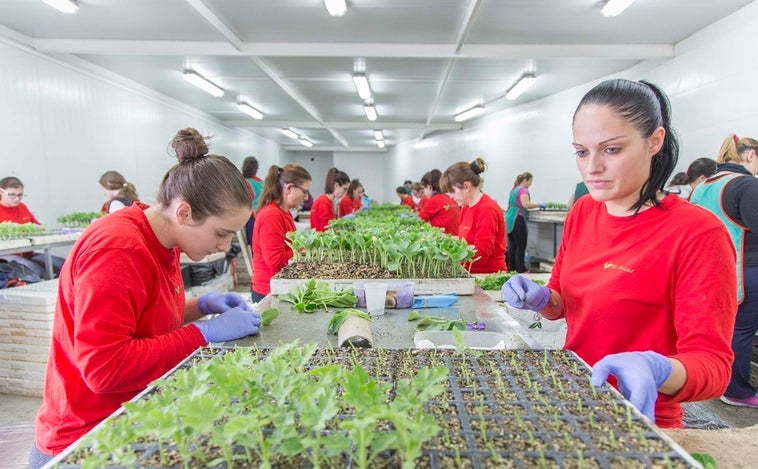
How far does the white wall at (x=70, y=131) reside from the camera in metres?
5.93

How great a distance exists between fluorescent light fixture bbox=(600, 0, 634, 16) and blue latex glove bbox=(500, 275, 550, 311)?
4.63 m

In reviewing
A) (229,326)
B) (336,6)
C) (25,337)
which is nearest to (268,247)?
(229,326)

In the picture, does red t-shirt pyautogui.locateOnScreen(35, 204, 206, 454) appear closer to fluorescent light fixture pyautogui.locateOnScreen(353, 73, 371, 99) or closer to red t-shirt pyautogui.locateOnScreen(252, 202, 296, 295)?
red t-shirt pyautogui.locateOnScreen(252, 202, 296, 295)

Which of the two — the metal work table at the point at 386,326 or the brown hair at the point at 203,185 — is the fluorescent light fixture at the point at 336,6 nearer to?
the metal work table at the point at 386,326

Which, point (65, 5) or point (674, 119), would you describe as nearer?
point (65, 5)

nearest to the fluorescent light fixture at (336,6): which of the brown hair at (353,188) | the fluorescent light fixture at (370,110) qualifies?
the brown hair at (353,188)

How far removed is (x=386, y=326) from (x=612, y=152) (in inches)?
48.4

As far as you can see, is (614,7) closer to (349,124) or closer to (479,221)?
(479,221)

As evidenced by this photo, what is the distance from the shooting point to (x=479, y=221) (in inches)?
149

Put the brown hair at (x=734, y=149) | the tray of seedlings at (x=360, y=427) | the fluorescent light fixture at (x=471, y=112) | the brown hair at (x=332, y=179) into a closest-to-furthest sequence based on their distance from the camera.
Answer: the tray of seedlings at (x=360, y=427) < the brown hair at (x=734, y=149) < the brown hair at (x=332, y=179) < the fluorescent light fixture at (x=471, y=112)

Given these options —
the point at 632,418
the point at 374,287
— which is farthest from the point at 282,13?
the point at 632,418

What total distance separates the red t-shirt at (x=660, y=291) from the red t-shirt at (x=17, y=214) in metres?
6.65

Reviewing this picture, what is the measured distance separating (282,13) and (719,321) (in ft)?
19.0

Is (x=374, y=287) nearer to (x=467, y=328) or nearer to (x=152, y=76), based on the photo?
(x=467, y=328)
